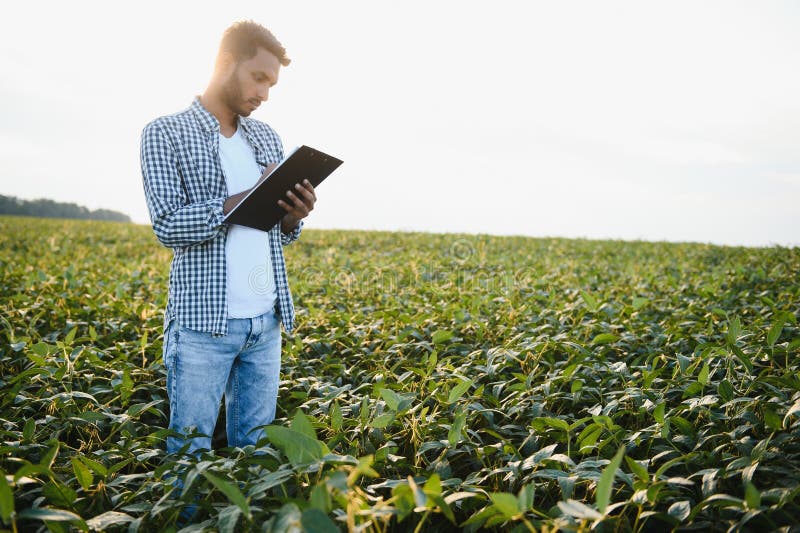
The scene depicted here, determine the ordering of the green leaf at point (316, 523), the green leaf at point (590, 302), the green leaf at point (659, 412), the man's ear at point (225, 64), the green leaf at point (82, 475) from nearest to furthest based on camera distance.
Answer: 1. the green leaf at point (316, 523)
2. the green leaf at point (82, 475)
3. the green leaf at point (659, 412)
4. the man's ear at point (225, 64)
5. the green leaf at point (590, 302)

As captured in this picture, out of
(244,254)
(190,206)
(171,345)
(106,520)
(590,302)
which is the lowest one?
(106,520)

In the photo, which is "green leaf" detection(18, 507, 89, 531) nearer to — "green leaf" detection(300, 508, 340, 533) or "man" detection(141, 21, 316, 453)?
"green leaf" detection(300, 508, 340, 533)

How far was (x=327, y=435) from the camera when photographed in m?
2.11

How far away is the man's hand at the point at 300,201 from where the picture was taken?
2.22 meters

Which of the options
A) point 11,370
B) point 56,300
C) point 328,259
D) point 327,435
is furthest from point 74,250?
point 327,435

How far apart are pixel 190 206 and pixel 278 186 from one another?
37 centimetres

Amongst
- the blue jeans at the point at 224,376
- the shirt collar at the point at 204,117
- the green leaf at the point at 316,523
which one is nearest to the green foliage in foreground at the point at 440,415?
the green leaf at the point at 316,523

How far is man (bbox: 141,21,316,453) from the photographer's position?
6.84 ft

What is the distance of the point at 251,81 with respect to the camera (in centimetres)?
223

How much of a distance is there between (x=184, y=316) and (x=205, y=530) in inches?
40.9

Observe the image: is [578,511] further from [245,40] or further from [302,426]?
[245,40]

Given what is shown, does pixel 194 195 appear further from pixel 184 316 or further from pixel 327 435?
pixel 327 435

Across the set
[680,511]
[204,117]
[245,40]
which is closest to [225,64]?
[245,40]

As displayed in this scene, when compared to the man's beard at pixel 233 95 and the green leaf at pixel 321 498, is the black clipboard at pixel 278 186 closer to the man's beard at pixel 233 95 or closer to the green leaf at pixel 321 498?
the man's beard at pixel 233 95
